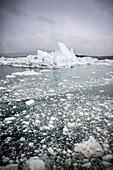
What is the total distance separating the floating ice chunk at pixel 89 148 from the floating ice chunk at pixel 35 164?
0.42 m

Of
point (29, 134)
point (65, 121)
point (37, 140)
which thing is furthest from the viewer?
point (65, 121)

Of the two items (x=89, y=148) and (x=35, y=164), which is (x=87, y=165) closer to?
(x=89, y=148)

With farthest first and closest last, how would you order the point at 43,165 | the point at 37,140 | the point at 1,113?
the point at 1,113 → the point at 37,140 → the point at 43,165

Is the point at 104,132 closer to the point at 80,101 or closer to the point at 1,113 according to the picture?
the point at 80,101

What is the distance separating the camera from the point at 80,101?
107 inches

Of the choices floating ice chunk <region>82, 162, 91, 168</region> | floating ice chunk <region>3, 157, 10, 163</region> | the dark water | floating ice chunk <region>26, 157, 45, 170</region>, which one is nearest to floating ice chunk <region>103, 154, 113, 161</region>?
the dark water

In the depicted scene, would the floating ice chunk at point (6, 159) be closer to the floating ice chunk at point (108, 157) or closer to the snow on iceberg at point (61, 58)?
the floating ice chunk at point (108, 157)

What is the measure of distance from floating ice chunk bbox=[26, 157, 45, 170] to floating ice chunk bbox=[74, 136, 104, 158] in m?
0.42

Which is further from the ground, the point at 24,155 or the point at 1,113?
the point at 1,113

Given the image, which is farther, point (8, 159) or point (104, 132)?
point (104, 132)

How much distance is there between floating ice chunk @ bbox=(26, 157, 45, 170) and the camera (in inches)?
39.7

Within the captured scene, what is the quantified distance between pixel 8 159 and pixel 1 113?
44.8 inches

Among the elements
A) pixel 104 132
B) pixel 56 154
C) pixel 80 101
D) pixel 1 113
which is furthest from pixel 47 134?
pixel 80 101

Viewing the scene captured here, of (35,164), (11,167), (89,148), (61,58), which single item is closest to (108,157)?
(89,148)
